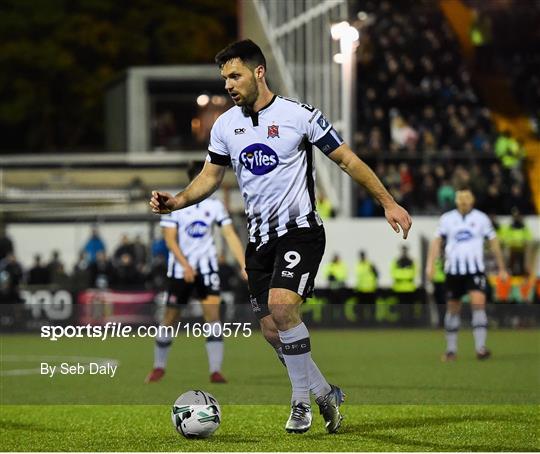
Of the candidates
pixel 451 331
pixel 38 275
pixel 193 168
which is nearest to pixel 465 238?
pixel 451 331

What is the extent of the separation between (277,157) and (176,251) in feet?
16.7

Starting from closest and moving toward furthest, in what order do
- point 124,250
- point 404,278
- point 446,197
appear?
point 404,278 → point 124,250 → point 446,197

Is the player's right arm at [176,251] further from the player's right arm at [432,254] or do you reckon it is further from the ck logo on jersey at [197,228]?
the player's right arm at [432,254]

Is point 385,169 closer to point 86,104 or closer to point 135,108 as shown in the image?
point 135,108

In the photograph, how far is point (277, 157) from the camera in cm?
865

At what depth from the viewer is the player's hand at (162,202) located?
8.35m

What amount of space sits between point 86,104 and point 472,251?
33.7m

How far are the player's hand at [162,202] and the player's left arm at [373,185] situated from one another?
40.3 inches

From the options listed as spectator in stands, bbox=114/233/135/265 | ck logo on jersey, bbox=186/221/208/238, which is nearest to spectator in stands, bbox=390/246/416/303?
spectator in stands, bbox=114/233/135/265

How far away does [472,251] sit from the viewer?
55.8ft

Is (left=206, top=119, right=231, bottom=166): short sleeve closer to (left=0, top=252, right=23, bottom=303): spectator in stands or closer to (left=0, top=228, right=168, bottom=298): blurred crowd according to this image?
(left=0, top=228, right=168, bottom=298): blurred crowd

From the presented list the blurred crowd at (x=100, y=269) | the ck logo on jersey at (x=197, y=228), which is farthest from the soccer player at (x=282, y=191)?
the blurred crowd at (x=100, y=269)

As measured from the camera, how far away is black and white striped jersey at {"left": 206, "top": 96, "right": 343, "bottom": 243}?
8.62 m

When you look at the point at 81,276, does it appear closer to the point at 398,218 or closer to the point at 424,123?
the point at 424,123
